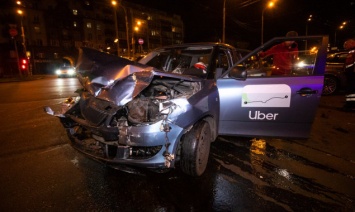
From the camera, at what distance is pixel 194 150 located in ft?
9.32

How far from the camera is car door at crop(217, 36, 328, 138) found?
3381 mm

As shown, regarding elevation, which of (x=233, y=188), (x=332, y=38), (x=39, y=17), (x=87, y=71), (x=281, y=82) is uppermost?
(x=39, y=17)

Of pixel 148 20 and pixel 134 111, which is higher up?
pixel 148 20

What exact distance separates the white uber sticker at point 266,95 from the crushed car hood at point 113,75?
92 centimetres

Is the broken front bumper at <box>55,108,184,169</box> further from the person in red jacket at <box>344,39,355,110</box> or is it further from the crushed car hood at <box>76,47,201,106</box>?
the person in red jacket at <box>344,39,355,110</box>

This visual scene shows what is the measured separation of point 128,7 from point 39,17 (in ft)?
67.2

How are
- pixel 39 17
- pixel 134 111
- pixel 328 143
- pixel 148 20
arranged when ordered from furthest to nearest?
pixel 148 20, pixel 39 17, pixel 328 143, pixel 134 111

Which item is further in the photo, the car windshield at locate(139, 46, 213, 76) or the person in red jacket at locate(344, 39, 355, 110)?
the person in red jacket at locate(344, 39, 355, 110)

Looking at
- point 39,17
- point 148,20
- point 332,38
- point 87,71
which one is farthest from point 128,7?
point 87,71

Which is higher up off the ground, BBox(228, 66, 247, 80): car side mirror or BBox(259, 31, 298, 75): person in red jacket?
BBox(259, 31, 298, 75): person in red jacket

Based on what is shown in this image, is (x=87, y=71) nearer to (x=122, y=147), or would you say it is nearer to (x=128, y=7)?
(x=122, y=147)

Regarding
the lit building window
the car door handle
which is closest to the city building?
the lit building window

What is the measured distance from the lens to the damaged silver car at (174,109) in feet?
8.60

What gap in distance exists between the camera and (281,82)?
345 cm
